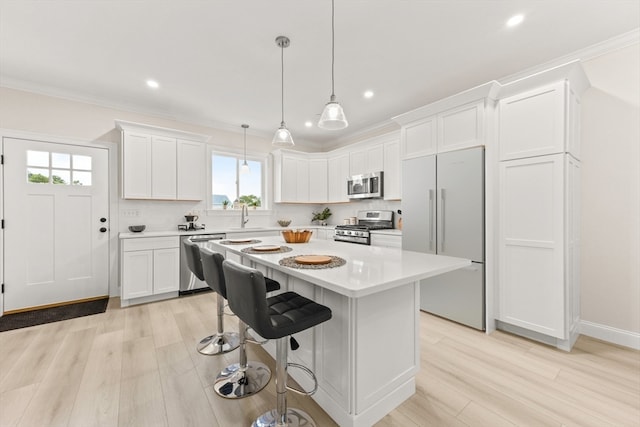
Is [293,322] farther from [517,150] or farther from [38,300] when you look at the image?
[38,300]

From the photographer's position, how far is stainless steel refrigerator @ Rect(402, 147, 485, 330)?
109 inches

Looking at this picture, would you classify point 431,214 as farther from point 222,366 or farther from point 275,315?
point 222,366

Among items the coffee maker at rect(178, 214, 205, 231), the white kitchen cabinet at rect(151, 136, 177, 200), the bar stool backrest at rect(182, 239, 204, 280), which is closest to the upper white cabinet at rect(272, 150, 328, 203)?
the coffee maker at rect(178, 214, 205, 231)

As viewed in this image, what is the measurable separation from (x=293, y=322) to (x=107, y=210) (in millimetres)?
3838

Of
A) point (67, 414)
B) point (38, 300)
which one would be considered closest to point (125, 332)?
point (67, 414)

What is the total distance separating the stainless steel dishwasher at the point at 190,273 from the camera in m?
3.81

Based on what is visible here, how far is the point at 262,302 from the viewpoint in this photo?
48.2 inches

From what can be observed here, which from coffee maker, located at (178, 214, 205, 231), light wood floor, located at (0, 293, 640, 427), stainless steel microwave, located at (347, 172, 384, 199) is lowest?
light wood floor, located at (0, 293, 640, 427)

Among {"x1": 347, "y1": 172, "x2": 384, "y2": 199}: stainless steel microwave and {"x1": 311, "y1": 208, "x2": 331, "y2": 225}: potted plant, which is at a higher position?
{"x1": 347, "y1": 172, "x2": 384, "y2": 199}: stainless steel microwave

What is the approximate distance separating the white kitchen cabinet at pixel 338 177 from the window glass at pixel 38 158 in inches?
166

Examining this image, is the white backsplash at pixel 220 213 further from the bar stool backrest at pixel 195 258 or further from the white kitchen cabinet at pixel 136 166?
the bar stool backrest at pixel 195 258

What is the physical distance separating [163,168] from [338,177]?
298 centimetres

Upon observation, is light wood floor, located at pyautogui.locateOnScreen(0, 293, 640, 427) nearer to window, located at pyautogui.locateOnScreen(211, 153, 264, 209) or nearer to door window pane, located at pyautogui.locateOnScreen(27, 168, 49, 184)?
door window pane, located at pyautogui.locateOnScreen(27, 168, 49, 184)

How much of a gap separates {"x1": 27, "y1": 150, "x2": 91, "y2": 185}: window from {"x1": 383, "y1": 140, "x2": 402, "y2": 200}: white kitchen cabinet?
430 cm
